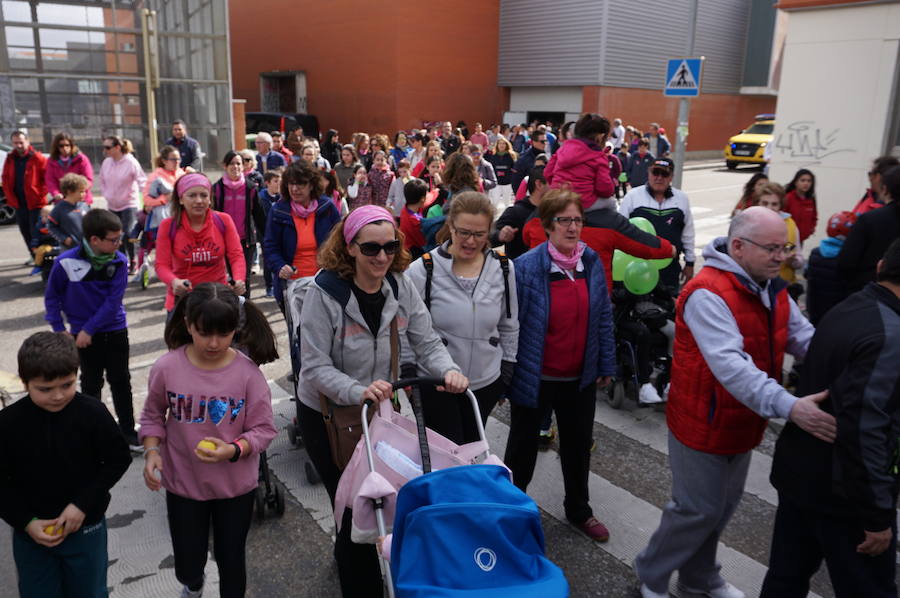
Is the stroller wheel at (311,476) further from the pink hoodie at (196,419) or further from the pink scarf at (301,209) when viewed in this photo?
the pink scarf at (301,209)

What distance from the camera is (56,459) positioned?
2.76 metres

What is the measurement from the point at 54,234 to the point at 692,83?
385 inches

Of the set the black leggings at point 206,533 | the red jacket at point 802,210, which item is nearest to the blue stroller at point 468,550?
the black leggings at point 206,533

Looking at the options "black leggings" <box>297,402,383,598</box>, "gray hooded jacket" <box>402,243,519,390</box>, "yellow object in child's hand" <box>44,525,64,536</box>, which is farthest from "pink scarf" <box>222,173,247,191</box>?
"yellow object in child's hand" <box>44,525,64,536</box>

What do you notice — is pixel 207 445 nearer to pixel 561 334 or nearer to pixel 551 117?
pixel 561 334

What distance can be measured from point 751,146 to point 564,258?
27696 millimetres

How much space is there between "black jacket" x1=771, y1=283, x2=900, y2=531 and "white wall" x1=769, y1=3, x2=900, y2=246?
32.3ft

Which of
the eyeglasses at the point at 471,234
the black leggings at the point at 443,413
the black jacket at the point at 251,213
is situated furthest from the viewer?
the black jacket at the point at 251,213

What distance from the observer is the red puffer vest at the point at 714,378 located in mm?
3137

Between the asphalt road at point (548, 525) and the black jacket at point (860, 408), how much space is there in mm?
1446

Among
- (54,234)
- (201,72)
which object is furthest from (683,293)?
(201,72)

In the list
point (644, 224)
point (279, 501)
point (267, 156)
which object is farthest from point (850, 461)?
point (267, 156)

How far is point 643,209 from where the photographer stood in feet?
22.6

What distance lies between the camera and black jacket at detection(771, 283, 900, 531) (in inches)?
97.2
